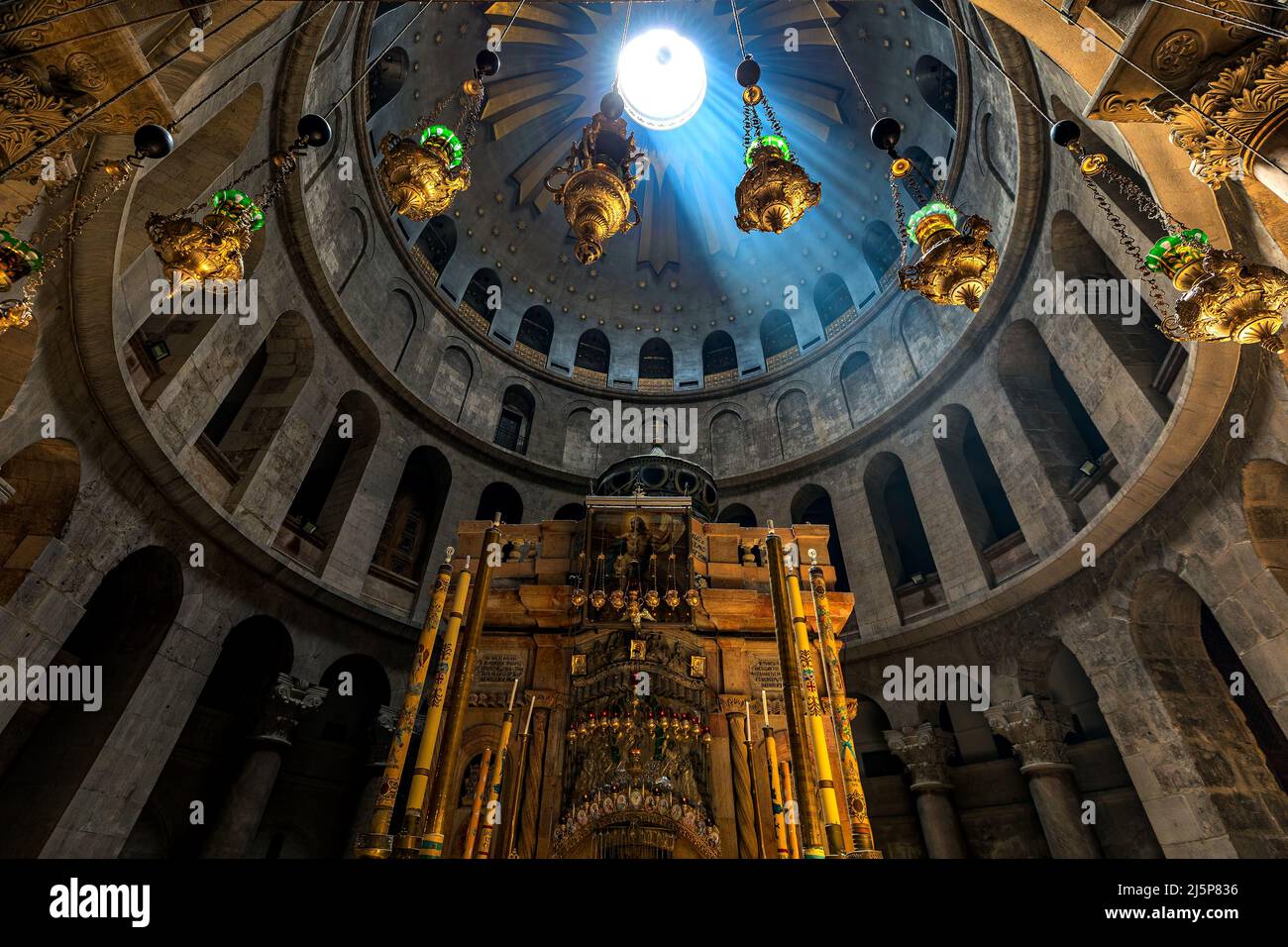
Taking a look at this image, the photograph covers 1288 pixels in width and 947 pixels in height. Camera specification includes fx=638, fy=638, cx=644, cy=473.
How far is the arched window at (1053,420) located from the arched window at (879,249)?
244 inches

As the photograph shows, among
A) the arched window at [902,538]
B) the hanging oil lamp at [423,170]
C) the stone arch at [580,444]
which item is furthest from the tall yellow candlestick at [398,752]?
the stone arch at [580,444]

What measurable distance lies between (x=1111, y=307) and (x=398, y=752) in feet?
43.2

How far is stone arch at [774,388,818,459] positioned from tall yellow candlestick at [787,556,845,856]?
43.4 feet

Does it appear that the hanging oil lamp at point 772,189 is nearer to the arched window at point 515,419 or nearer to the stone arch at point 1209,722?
the stone arch at point 1209,722

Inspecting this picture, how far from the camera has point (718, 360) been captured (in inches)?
890

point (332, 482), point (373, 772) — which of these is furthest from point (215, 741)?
point (332, 482)

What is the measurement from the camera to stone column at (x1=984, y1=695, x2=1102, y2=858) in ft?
33.0

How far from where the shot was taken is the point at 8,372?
23.8ft

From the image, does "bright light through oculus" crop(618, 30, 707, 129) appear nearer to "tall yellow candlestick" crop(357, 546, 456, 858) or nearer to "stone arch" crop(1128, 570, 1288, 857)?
"stone arch" crop(1128, 570, 1288, 857)

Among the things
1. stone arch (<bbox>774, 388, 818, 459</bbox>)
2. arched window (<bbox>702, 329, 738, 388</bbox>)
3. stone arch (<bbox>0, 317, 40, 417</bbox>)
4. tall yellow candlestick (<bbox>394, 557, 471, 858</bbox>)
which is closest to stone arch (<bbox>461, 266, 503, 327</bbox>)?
arched window (<bbox>702, 329, 738, 388</bbox>)

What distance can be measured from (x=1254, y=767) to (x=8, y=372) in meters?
16.8

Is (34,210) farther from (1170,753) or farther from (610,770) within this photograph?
(1170,753)

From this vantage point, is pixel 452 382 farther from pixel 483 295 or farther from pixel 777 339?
pixel 777 339
